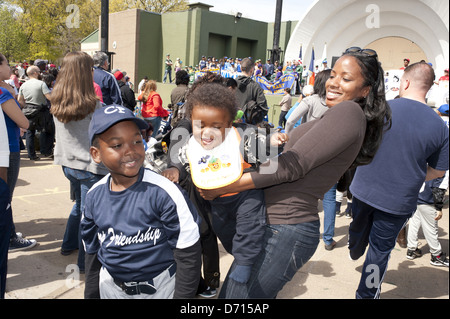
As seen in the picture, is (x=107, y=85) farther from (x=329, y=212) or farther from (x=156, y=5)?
(x=156, y=5)

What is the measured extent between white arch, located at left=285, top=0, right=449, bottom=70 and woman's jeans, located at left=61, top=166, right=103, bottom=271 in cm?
2269

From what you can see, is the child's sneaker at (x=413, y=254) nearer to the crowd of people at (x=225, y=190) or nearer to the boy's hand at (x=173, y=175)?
the crowd of people at (x=225, y=190)

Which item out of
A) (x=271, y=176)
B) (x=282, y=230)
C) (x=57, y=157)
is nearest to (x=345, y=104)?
(x=271, y=176)

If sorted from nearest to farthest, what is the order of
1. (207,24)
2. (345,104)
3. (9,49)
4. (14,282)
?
(345,104), (14,282), (207,24), (9,49)

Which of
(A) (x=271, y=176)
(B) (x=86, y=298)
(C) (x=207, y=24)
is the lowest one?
(B) (x=86, y=298)

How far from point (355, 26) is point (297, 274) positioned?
82.3 feet

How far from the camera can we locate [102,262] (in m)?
2.03

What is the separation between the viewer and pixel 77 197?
12.4 feet

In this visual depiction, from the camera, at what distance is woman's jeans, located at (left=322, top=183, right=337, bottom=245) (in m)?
4.50

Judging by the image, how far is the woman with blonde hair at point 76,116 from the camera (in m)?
3.32

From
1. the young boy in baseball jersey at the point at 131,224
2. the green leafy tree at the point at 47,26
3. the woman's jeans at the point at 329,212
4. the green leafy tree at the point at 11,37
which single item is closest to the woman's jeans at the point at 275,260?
the young boy in baseball jersey at the point at 131,224

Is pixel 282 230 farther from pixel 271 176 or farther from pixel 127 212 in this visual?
pixel 127 212

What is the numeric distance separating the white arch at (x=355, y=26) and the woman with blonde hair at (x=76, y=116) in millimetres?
22701

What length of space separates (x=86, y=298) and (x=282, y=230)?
1.17m
